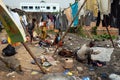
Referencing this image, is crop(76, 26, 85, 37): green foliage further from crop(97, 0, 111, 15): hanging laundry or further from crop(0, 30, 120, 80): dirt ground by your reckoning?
crop(97, 0, 111, 15): hanging laundry

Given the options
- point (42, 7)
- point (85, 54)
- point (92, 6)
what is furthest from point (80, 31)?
point (42, 7)

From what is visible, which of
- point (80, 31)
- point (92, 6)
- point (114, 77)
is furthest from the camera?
point (80, 31)

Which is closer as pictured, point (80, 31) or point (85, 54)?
point (85, 54)

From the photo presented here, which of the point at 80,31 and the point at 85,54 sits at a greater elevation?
the point at 85,54

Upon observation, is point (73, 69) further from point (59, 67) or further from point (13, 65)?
point (13, 65)

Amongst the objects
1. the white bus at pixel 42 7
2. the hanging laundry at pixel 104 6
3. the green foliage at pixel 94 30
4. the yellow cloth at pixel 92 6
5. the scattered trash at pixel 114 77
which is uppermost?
the hanging laundry at pixel 104 6

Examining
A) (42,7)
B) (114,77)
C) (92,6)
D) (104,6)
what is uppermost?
(104,6)

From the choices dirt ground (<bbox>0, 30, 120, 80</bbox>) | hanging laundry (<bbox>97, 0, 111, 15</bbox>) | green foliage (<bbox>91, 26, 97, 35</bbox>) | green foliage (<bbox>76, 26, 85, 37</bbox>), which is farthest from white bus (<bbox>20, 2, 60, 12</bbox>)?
hanging laundry (<bbox>97, 0, 111, 15</bbox>)

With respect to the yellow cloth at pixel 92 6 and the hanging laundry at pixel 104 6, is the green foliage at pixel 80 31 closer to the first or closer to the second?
the yellow cloth at pixel 92 6

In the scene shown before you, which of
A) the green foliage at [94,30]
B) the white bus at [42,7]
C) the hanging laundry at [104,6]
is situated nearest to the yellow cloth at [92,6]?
the hanging laundry at [104,6]

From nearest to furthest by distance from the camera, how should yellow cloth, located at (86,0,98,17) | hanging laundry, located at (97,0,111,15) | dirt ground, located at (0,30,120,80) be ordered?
dirt ground, located at (0,30,120,80)
hanging laundry, located at (97,0,111,15)
yellow cloth, located at (86,0,98,17)

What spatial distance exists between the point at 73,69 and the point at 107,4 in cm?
A: 237

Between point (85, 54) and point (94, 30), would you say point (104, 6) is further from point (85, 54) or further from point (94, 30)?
point (94, 30)

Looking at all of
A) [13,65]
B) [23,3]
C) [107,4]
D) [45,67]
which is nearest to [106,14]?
[107,4]
